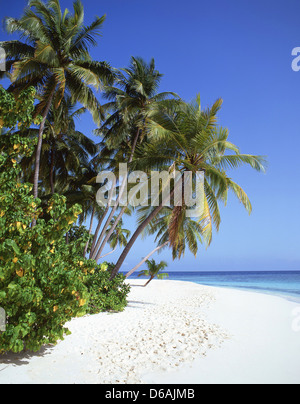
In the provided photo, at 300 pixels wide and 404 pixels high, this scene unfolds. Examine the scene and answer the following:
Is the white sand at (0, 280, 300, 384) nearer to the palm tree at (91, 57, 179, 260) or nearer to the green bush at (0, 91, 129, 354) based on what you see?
the green bush at (0, 91, 129, 354)

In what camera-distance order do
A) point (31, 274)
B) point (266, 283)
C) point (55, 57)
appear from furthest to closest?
1. point (266, 283)
2. point (55, 57)
3. point (31, 274)

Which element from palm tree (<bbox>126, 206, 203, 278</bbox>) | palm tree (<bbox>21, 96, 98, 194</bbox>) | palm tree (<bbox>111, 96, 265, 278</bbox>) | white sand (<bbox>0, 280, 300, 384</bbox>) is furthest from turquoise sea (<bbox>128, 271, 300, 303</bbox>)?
palm tree (<bbox>21, 96, 98, 194</bbox>)

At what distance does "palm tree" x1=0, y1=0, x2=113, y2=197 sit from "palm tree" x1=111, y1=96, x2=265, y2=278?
273 cm

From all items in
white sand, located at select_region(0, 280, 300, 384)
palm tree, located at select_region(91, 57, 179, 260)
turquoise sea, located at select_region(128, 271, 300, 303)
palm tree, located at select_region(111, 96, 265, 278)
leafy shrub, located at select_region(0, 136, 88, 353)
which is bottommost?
turquoise sea, located at select_region(128, 271, 300, 303)

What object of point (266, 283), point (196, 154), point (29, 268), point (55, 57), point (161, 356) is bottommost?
point (266, 283)

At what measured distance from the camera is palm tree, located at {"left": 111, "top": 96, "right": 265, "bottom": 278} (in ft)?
31.1

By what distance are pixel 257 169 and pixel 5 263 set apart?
8356 millimetres

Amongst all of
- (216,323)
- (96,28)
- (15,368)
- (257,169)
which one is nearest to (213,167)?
(257,169)

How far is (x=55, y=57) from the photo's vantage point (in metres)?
9.02

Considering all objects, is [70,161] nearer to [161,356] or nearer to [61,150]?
[61,150]

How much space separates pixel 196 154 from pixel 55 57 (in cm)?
564

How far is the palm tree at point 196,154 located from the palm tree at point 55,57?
2.73m

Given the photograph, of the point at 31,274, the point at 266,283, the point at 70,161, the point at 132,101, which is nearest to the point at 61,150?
the point at 70,161
